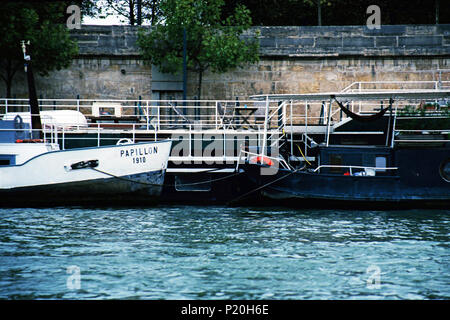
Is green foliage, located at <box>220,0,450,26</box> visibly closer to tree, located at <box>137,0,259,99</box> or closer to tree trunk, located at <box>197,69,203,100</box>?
tree, located at <box>137,0,259,99</box>

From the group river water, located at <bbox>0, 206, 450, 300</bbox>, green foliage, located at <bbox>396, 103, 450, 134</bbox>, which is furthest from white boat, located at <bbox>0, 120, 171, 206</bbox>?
green foliage, located at <bbox>396, 103, 450, 134</bbox>

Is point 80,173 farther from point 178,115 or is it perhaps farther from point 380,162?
point 380,162

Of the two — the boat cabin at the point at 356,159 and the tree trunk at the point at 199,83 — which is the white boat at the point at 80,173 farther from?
the tree trunk at the point at 199,83

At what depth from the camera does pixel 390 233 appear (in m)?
13.5

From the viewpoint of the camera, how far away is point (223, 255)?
1123 centimetres

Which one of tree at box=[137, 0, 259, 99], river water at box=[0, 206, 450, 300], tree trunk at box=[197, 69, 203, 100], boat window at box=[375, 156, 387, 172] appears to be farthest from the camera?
tree trunk at box=[197, 69, 203, 100]

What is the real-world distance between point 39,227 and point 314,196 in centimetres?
692

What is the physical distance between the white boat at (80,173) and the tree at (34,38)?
694 cm

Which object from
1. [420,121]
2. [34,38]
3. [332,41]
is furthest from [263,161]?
[34,38]

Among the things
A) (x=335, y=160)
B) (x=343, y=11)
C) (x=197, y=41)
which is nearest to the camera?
(x=335, y=160)

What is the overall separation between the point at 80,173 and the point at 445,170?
951cm

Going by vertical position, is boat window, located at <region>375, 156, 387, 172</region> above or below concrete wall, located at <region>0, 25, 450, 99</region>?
below

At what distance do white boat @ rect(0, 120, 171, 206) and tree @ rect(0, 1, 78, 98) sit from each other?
6939 millimetres

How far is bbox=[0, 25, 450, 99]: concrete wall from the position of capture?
87.5ft
